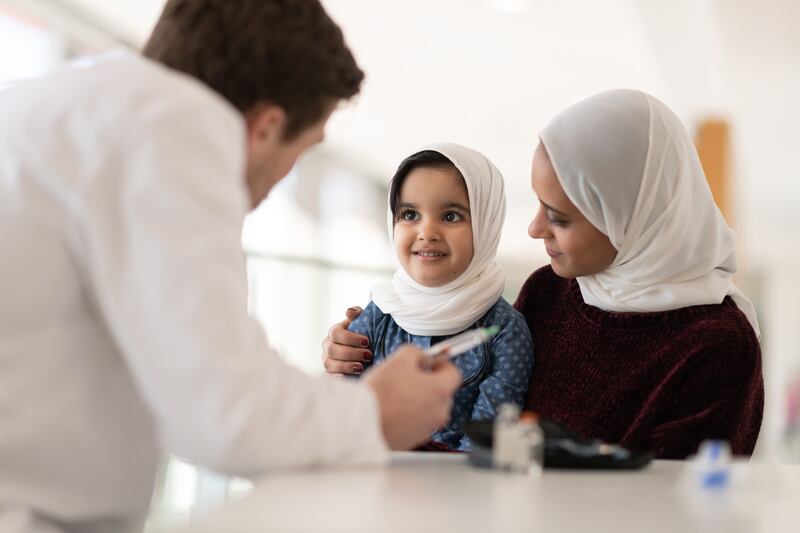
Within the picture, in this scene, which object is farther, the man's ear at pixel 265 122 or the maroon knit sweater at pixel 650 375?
the maroon knit sweater at pixel 650 375

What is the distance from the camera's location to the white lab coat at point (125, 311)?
3.14 feet

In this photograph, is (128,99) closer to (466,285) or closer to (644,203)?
(644,203)

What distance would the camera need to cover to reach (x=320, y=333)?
10.4 m

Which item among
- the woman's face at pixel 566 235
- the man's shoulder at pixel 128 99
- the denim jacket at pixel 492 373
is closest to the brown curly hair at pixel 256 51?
the man's shoulder at pixel 128 99

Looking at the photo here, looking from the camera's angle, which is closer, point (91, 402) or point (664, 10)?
point (91, 402)

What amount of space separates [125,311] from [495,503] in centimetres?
44

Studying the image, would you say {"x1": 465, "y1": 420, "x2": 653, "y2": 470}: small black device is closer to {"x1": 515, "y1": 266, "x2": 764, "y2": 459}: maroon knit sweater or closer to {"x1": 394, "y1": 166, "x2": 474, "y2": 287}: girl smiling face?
{"x1": 515, "y1": 266, "x2": 764, "y2": 459}: maroon knit sweater

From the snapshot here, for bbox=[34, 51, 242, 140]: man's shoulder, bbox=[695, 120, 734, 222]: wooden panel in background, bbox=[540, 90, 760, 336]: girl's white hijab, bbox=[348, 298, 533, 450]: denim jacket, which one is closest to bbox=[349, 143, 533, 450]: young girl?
bbox=[348, 298, 533, 450]: denim jacket

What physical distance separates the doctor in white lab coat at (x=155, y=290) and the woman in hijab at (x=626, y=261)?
668mm

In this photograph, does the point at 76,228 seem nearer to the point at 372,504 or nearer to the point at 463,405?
the point at 372,504

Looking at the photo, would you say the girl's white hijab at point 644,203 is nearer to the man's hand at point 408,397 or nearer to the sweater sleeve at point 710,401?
the sweater sleeve at point 710,401

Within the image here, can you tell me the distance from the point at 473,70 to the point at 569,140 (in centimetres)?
524

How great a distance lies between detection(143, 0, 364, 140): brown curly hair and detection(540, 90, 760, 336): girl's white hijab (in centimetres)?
72

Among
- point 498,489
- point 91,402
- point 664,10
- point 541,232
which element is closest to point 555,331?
point 541,232
